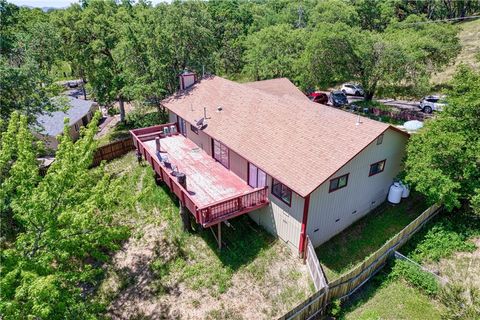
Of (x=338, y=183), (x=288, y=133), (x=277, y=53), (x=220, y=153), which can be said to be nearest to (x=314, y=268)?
(x=338, y=183)

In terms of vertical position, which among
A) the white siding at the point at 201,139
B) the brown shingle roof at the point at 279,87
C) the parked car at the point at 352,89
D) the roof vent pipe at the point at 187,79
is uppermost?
the roof vent pipe at the point at 187,79

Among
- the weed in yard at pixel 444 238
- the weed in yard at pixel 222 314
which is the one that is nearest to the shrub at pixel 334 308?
the weed in yard at pixel 222 314

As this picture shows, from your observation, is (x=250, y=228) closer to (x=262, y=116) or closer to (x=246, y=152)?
(x=246, y=152)

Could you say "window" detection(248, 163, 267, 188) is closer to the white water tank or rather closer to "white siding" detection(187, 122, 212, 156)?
"white siding" detection(187, 122, 212, 156)

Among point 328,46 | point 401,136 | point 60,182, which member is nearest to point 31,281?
point 60,182

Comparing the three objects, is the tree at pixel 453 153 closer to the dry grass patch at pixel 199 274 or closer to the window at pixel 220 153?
the dry grass patch at pixel 199 274
